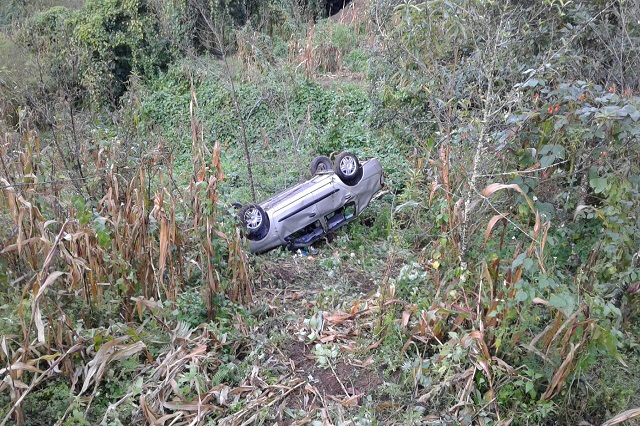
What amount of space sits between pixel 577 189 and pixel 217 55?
10.4 meters

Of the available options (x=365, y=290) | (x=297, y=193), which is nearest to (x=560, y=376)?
(x=365, y=290)

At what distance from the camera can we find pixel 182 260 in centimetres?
411

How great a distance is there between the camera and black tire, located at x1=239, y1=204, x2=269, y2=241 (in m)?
5.28

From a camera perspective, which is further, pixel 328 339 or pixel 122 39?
pixel 122 39

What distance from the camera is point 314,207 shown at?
5.55 meters

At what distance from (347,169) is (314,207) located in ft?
1.96

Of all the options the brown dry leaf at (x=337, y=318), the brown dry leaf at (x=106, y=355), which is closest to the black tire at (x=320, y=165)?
the brown dry leaf at (x=337, y=318)

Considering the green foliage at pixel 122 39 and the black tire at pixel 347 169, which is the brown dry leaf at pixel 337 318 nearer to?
the black tire at pixel 347 169

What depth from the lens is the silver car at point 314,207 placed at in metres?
5.34

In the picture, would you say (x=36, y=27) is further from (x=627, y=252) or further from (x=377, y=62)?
(x=627, y=252)

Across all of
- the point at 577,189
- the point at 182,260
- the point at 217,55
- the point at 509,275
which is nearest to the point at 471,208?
the point at 509,275

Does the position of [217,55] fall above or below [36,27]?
below

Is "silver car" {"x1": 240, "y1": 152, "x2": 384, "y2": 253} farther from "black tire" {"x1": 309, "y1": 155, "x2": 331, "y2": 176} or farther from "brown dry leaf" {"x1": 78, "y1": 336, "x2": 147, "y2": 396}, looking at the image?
"brown dry leaf" {"x1": 78, "y1": 336, "x2": 147, "y2": 396}

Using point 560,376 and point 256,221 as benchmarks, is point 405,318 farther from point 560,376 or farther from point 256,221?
point 256,221
